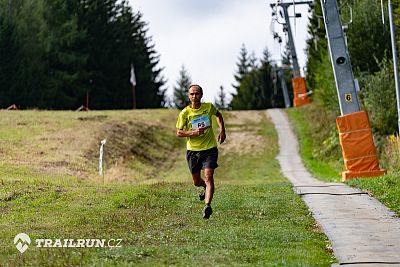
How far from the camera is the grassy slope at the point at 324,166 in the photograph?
1659cm

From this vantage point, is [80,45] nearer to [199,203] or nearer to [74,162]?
[74,162]

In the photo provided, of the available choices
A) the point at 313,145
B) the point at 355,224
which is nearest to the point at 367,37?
the point at 313,145

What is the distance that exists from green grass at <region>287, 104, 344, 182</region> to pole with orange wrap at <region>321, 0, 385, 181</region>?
3138 mm

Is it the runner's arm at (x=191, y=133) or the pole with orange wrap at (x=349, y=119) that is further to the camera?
the pole with orange wrap at (x=349, y=119)

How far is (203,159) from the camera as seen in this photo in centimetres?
1370

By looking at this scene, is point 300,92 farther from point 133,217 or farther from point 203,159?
point 133,217

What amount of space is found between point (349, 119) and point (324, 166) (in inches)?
490

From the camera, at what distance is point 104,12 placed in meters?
73.7

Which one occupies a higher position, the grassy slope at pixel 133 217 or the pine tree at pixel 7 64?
the pine tree at pixel 7 64

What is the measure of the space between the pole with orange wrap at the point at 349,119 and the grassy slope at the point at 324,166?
794 mm

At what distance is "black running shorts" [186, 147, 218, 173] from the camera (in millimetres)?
13570

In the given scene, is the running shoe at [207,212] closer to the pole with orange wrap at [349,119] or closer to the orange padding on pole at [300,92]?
the pole with orange wrap at [349,119]

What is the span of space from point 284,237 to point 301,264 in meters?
2.06

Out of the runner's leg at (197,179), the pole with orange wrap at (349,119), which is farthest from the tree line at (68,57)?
the runner's leg at (197,179)
